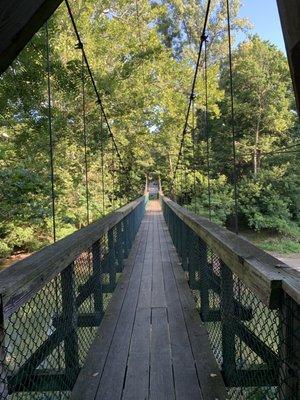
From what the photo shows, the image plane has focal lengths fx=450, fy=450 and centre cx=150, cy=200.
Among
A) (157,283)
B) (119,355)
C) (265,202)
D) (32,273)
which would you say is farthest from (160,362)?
(265,202)

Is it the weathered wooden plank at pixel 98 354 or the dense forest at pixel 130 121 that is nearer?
the weathered wooden plank at pixel 98 354

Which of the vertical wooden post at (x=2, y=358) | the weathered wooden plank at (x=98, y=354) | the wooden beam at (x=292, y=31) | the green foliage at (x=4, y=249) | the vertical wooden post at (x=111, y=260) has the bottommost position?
the green foliage at (x=4, y=249)

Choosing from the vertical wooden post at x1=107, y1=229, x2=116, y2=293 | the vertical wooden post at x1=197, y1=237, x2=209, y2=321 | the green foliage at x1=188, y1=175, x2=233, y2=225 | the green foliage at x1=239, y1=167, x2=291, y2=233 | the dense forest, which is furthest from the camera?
the green foliage at x1=239, y1=167, x2=291, y2=233

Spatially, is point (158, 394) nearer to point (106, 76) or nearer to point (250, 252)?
point (250, 252)

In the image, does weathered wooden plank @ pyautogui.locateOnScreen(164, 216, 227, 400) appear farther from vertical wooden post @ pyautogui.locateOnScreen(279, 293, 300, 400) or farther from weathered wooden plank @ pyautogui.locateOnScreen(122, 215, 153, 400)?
vertical wooden post @ pyautogui.locateOnScreen(279, 293, 300, 400)

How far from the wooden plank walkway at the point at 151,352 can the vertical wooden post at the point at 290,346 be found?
0.71 metres

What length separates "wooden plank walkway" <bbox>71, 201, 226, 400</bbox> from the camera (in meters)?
1.75

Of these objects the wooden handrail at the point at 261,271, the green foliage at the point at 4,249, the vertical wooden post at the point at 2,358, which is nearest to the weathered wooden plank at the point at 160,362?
the wooden handrail at the point at 261,271

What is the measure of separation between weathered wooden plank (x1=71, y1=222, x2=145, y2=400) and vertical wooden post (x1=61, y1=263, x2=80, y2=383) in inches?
2.5

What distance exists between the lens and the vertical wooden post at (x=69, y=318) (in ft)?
5.81

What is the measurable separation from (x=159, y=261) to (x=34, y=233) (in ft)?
16.7

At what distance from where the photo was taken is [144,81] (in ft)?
39.8

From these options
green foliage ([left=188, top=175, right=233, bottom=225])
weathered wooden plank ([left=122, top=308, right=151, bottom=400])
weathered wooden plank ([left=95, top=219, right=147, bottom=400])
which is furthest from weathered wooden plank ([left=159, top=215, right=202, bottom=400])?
green foliage ([left=188, top=175, right=233, bottom=225])

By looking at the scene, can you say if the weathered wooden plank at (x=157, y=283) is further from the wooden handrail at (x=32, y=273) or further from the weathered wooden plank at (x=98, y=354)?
the wooden handrail at (x=32, y=273)
